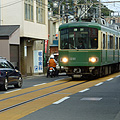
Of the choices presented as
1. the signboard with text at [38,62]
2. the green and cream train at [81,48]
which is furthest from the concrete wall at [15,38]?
the green and cream train at [81,48]

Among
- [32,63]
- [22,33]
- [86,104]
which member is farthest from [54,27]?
[86,104]

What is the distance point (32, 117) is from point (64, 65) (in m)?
15.0

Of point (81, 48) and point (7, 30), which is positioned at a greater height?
point (7, 30)

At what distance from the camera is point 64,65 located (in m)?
24.7

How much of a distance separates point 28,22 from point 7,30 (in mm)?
3033

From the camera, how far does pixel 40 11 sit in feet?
123

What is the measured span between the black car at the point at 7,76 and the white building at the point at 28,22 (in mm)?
13102

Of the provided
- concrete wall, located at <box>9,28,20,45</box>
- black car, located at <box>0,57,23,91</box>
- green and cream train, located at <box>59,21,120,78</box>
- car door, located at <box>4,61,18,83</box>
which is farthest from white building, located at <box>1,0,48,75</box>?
car door, located at <box>4,61,18,83</box>

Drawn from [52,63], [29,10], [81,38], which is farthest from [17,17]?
[81,38]

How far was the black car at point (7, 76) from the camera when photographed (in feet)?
59.7

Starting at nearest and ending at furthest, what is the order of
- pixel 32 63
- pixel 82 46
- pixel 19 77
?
pixel 19 77, pixel 82 46, pixel 32 63

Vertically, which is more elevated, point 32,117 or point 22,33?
point 22,33

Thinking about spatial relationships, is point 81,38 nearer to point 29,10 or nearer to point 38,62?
point 29,10

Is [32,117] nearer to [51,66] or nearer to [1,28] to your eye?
[51,66]
